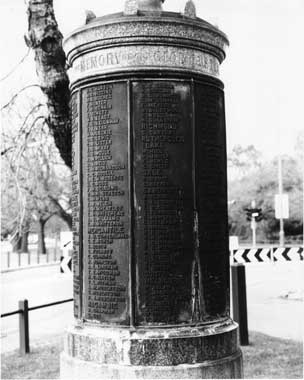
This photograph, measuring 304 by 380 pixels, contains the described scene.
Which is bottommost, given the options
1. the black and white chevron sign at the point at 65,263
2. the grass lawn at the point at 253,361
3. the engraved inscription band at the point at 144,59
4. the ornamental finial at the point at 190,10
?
the grass lawn at the point at 253,361

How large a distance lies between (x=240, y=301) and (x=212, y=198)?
→ 425cm

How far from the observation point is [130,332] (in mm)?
6230

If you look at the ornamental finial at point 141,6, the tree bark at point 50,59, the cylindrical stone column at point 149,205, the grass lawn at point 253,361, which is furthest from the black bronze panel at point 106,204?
the tree bark at point 50,59

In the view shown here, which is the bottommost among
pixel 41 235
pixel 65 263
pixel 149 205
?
pixel 65 263

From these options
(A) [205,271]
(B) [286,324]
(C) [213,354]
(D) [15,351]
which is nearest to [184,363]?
(C) [213,354]

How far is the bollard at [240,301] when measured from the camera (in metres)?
10.2

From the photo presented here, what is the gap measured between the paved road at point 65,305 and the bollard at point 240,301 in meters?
1.30

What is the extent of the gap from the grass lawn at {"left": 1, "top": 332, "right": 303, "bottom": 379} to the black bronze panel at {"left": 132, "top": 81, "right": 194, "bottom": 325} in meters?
2.55

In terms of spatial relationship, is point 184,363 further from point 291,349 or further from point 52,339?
point 52,339

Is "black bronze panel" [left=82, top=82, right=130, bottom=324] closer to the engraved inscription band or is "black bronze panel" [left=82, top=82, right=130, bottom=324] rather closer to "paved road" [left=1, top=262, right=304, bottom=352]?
the engraved inscription band

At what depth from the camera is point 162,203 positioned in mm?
6344

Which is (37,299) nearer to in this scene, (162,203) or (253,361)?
(253,361)

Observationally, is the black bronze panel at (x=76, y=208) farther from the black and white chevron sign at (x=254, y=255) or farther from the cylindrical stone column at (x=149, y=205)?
the black and white chevron sign at (x=254, y=255)

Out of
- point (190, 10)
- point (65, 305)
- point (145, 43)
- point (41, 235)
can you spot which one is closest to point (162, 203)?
point (145, 43)
